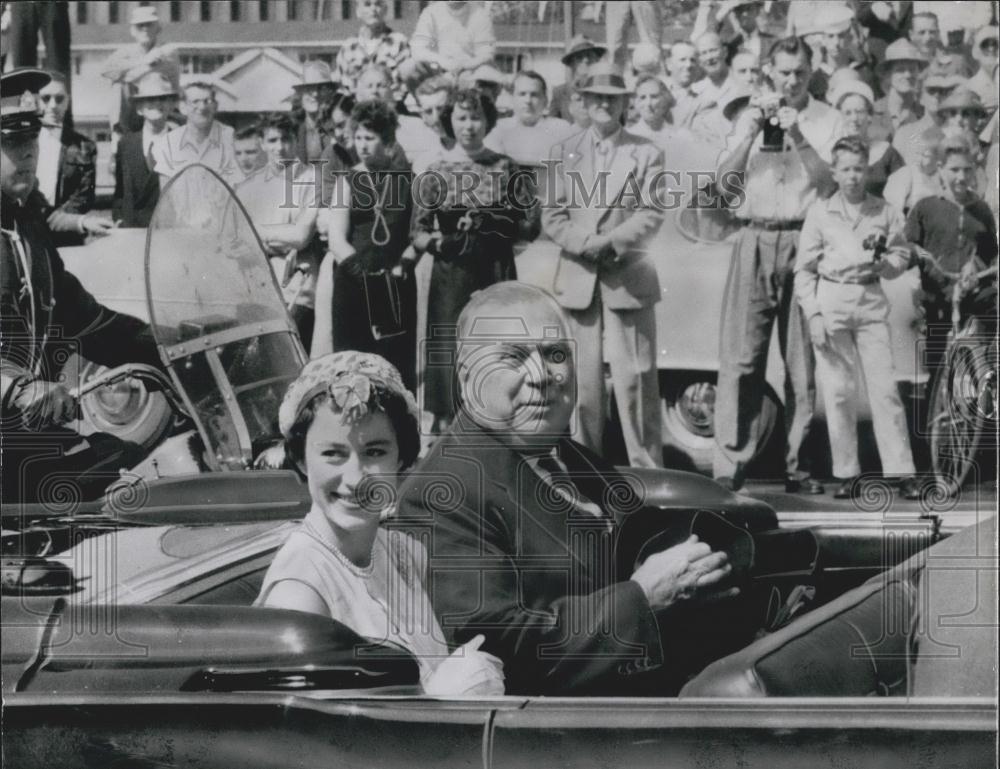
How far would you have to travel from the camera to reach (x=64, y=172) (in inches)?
155

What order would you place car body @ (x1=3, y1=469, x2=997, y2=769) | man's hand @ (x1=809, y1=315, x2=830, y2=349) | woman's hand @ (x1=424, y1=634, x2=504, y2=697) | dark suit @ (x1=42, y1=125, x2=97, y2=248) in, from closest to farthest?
1. car body @ (x1=3, y1=469, x2=997, y2=769)
2. woman's hand @ (x1=424, y1=634, x2=504, y2=697)
3. man's hand @ (x1=809, y1=315, x2=830, y2=349)
4. dark suit @ (x1=42, y1=125, x2=97, y2=248)

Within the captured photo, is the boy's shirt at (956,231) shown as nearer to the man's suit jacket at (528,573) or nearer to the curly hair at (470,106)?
the man's suit jacket at (528,573)

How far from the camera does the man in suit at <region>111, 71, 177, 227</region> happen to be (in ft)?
12.8

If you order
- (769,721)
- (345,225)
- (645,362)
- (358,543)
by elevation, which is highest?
(345,225)

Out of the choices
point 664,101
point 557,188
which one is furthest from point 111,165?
point 664,101

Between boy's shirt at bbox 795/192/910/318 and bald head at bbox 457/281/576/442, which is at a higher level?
boy's shirt at bbox 795/192/910/318

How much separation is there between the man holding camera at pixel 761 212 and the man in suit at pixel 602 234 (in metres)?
0.24

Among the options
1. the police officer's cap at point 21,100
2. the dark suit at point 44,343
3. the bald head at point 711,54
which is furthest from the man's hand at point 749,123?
the police officer's cap at point 21,100

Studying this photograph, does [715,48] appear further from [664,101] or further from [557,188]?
[557,188]

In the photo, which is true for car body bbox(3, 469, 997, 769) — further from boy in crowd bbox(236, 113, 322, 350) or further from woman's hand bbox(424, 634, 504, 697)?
boy in crowd bbox(236, 113, 322, 350)

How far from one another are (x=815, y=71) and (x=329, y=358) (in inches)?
64.4

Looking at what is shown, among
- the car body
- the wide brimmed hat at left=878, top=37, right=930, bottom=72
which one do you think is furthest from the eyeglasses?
the car body

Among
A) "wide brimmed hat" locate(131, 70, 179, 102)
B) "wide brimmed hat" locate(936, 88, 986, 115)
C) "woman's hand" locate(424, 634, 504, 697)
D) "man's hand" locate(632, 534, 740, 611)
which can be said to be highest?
"wide brimmed hat" locate(131, 70, 179, 102)

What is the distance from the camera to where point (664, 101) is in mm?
3807
